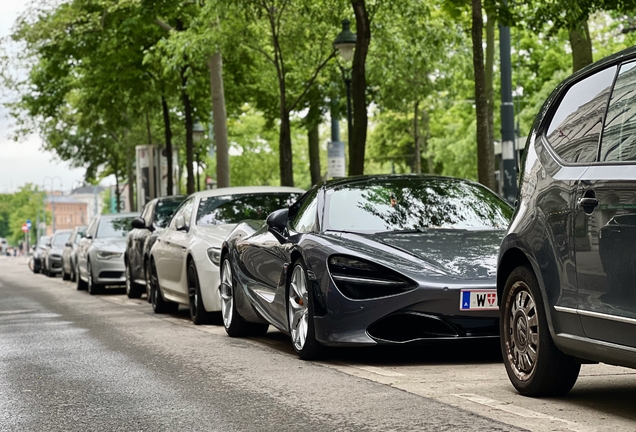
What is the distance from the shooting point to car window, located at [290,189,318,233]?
9.67 m

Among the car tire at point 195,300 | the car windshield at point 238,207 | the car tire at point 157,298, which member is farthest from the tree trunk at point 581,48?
the car tire at point 195,300

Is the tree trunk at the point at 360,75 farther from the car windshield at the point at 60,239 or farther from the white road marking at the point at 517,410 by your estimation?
the car windshield at the point at 60,239

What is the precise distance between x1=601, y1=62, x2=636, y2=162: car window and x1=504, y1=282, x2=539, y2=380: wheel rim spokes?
0.97 metres

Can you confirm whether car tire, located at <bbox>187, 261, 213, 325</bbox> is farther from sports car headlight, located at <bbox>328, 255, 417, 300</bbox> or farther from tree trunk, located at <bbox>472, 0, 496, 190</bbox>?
tree trunk, located at <bbox>472, 0, 496, 190</bbox>

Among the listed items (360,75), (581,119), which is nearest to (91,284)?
(360,75)

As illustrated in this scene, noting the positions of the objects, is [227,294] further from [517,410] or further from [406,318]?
[517,410]

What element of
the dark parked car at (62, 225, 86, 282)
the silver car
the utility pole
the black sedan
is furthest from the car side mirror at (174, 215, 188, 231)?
the dark parked car at (62, 225, 86, 282)

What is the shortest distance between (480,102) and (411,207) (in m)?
7.07

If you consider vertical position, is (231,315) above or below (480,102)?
below

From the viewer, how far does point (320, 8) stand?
24.6 meters

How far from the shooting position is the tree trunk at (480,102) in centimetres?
1627

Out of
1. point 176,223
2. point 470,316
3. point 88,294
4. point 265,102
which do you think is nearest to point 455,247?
A: point 470,316

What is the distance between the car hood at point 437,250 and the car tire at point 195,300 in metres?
4.24

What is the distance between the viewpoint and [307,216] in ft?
32.5
